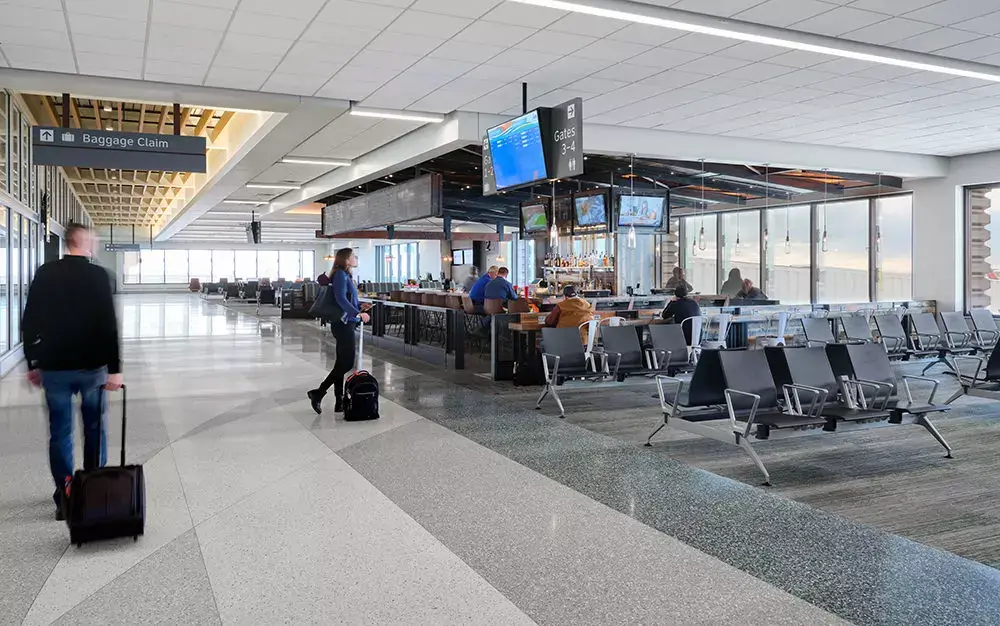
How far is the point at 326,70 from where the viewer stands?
24.9 ft

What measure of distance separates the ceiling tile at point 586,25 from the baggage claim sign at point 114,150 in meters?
4.35

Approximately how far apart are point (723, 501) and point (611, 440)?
1.71 metres

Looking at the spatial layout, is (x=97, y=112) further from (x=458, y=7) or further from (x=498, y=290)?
(x=458, y=7)

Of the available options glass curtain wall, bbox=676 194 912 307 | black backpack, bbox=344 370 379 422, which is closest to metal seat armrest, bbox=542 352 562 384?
black backpack, bbox=344 370 379 422

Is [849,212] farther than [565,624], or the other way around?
[849,212]

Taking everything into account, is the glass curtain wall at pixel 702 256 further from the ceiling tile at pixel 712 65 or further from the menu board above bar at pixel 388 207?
the ceiling tile at pixel 712 65

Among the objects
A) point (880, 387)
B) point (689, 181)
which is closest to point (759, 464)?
point (880, 387)

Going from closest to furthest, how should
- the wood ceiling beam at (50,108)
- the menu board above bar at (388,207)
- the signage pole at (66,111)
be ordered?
the signage pole at (66,111) < the wood ceiling beam at (50,108) < the menu board above bar at (388,207)

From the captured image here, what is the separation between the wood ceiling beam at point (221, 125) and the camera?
12.5 metres

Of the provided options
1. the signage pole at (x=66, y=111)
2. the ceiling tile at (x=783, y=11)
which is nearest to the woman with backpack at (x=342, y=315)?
the signage pole at (x=66, y=111)

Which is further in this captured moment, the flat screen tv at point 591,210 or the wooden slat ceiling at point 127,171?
the flat screen tv at point 591,210

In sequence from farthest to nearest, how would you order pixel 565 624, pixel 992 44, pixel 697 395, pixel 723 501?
1. pixel 992 44
2. pixel 697 395
3. pixel 723 501
4. pixel 565 624

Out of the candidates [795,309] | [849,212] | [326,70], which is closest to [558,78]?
[326,70]

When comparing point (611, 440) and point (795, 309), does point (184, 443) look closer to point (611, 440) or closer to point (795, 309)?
point (611, 440)
